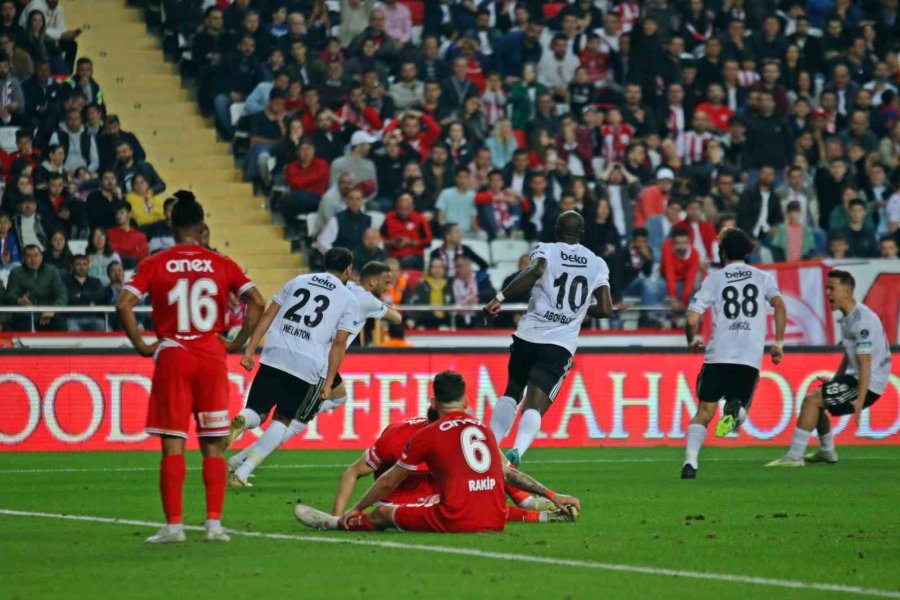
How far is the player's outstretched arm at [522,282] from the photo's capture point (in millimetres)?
12859

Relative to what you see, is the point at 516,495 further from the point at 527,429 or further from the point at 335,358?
the point at 335,358

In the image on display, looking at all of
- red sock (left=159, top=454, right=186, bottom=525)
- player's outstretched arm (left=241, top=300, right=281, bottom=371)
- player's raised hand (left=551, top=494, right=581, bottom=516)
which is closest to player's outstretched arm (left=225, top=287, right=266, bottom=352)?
red sock (left=159, top=454, right=186, bottom=525)

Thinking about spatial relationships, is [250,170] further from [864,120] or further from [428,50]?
[864,120]

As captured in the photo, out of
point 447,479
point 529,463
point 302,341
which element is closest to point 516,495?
point 447,479

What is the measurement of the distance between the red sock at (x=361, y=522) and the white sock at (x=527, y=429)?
9.01 feet

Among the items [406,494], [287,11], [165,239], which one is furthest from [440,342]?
[406,494]

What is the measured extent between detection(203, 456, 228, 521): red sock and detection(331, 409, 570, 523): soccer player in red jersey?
3.60ft

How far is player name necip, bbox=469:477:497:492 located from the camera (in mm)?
9914

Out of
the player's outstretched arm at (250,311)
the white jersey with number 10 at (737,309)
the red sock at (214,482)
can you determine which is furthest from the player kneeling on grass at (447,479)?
the white jersey with number 10 at (737,309)

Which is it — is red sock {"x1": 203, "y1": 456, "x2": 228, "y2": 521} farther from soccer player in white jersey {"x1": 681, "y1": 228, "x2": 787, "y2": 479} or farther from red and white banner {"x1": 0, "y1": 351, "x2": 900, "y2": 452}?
red and white banner {"x1": 0, "y1": 351, "x2": 900, "y2": 452}

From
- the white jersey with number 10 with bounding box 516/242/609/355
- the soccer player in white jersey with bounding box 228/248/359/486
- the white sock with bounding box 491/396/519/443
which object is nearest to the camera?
the white sock with bounding box 491/396/519/443

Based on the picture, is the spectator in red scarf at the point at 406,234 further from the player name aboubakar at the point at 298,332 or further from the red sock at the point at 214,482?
the red sock at the point at 214,482

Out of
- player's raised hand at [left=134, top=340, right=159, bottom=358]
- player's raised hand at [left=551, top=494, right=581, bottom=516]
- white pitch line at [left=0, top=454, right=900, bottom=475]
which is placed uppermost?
player's raised hand at [left=134, top=340, right=159, bottom=358]

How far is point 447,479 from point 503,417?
3508 millimetres
